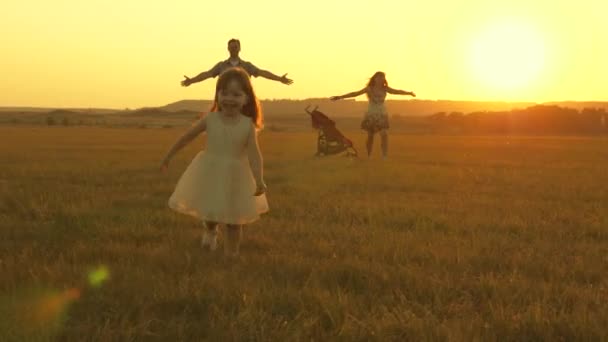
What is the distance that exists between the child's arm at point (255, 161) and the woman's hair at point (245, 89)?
0.53ft

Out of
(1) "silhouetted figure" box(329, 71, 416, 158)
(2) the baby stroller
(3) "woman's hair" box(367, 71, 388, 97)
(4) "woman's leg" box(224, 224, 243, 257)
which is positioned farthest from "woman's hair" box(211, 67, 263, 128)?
(2) the baby stroller

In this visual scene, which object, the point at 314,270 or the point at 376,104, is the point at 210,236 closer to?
the point at 314,270

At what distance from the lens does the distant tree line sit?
59625 millimetres

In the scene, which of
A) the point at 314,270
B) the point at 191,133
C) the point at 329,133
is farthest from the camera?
the point at 329,133

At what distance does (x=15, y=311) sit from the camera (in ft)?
13.2

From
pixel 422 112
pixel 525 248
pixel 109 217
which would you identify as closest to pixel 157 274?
pixel 109 217

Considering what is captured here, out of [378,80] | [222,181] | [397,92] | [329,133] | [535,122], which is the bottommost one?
[535,122]

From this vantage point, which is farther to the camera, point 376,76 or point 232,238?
point 376,76

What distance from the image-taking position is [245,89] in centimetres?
578

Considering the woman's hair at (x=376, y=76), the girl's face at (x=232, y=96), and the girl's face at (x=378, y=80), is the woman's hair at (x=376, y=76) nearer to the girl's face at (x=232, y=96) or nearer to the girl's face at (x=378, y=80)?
the girl's face at (x=378, y=80)

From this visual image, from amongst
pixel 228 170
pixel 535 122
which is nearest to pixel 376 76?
pixel 228 170

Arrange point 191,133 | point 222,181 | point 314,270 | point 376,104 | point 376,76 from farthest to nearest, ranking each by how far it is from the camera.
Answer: point 376,104 < point 376,76 < point 191,133 < point 222,181 < point 314,270

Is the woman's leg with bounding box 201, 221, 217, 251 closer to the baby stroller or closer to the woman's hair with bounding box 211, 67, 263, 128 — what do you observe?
the woman's hair with bounding box 211, 67, 263, 128

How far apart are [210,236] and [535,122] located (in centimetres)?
6253
